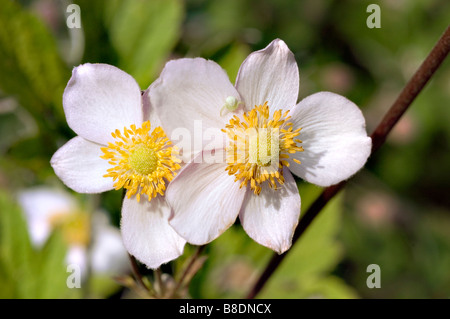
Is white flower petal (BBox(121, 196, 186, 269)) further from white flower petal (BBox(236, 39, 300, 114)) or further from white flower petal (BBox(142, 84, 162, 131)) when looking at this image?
white flower petal (BBox(236, 39, 300, 114))

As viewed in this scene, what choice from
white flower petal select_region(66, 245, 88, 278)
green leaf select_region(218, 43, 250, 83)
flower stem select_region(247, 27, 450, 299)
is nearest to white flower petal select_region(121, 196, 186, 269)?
flower stem select_region(247, 27, 450, 299)

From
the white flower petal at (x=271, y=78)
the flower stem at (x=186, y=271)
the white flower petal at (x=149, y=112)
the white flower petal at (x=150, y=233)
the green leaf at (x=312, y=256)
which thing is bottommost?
the green leaf at (x=312, y=256)

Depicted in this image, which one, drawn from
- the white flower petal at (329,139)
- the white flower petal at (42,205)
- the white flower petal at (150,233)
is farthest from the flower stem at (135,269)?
the white flower petal at (42,205)

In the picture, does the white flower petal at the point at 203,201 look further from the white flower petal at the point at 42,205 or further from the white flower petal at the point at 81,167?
the white flower petal at the point at 42,205

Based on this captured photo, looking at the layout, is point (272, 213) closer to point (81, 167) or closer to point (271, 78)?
point (271, 78)

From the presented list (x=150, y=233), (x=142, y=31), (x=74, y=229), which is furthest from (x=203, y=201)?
(x=74, y=229)
